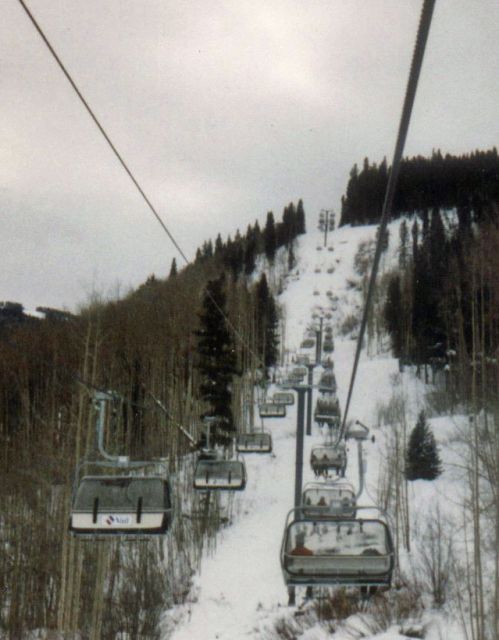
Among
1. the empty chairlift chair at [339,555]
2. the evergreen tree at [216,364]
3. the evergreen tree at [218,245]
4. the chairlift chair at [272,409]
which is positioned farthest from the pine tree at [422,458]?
the evergreen tree at [218,245]

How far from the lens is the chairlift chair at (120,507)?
7.54 metres

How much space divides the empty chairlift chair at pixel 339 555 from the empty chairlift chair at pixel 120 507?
1.52m

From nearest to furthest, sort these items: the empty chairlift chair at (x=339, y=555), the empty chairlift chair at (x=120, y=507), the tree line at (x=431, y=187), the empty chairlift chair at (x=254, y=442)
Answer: the empty chairlift chair at (x=339, y=555)
the empty chairlift chair at (x=120, y=507)
the empty chairlift chair at (x=254, y=442)
the tree line at (x=431, y=187)

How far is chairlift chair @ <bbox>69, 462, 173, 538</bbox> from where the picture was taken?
24.7 feet

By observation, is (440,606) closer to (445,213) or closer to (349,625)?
(349,625)

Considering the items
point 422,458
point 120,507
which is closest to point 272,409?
point 422,458

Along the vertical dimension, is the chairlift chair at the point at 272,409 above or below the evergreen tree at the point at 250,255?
below

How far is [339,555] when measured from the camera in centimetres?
680

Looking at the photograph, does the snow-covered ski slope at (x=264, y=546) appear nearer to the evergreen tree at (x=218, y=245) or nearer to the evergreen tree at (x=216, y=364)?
the evergreen tree at (x=216, y=364)

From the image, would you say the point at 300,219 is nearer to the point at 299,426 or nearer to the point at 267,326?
the point at 267,326

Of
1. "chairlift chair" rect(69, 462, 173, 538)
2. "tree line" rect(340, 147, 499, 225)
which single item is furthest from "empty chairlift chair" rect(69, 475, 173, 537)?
"tree line" rect(340, 147, 499, 225)

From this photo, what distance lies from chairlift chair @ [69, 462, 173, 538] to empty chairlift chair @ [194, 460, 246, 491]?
4.28 metres

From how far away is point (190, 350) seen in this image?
34.3 m

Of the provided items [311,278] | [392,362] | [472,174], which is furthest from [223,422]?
[472,174]
